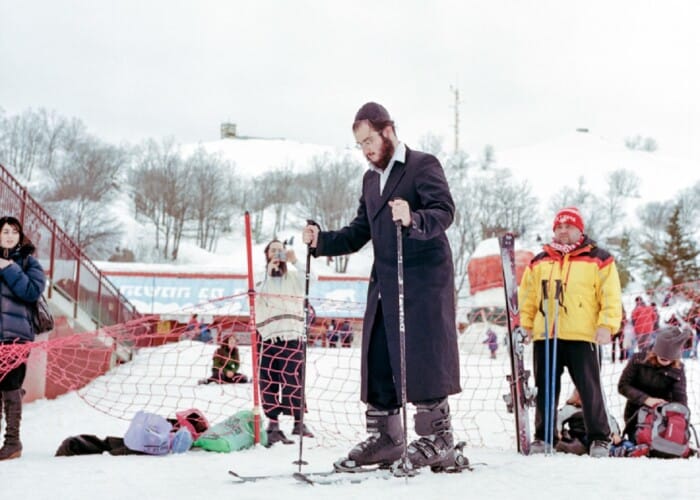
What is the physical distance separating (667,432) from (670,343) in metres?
0.58

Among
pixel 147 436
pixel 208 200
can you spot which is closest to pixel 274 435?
pixel 147 436

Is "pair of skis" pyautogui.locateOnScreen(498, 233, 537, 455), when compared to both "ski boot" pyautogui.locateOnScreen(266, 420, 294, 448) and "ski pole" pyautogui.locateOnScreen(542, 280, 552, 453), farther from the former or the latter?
"ski boot" pyautogui.locateOnScreen(266, 420, 294, 448)

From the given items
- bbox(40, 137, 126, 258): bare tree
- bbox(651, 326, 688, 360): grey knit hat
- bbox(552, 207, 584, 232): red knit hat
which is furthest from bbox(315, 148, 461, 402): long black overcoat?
bbox(40, 137, 126, 258): bare tree

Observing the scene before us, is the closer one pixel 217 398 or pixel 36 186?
pixel 217 398

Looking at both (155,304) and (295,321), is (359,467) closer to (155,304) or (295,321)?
(295,321)

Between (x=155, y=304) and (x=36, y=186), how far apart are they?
34.5 m

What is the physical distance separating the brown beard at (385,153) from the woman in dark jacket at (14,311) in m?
2.36

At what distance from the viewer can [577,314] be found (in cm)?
432

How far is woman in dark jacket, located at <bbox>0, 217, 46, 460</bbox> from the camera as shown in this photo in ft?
13.6

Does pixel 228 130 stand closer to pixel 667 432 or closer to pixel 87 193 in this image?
pixel 87 193

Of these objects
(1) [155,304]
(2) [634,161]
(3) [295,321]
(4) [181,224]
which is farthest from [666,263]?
(2) [634,161]

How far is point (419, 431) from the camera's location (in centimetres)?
303

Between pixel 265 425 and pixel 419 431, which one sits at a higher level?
pixel 419 431

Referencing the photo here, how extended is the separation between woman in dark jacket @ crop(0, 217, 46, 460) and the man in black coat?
202 centimetres
